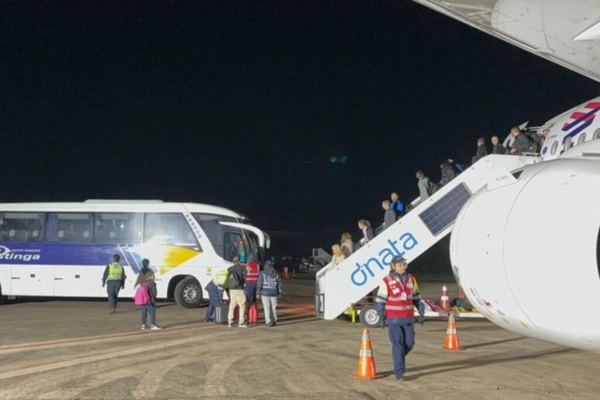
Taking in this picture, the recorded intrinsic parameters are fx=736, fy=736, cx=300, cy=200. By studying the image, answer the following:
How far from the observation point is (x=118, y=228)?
25.8 m

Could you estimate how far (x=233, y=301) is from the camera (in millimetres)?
19203

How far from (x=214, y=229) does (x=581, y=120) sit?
1375 centimetres

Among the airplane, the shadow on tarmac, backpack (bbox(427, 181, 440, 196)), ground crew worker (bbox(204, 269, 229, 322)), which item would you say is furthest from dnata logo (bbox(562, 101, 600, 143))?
ground crew worker (bbox(204, 269, 229, 322))

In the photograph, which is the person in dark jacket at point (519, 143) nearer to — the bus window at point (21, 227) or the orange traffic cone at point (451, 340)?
the orange traffic cone at point (451, 340)

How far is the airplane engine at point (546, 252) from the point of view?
22.2 feet

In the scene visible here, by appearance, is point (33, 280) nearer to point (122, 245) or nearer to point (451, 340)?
point (122, 245)

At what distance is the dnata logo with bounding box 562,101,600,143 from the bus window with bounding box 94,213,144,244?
1546 cm

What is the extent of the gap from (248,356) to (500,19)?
735cm

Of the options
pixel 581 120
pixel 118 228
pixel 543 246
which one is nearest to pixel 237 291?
pixel 118 228

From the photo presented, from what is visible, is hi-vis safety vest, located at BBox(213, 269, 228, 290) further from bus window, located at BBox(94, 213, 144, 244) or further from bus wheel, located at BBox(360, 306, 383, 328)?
bus window, located at BBox(94, 213, 144, 244)

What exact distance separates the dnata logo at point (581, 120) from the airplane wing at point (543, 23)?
3.35m

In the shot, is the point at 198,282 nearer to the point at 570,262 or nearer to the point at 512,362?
the point at 512,362

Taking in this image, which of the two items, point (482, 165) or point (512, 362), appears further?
point (482, 165)

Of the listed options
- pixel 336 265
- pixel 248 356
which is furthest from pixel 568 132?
pixel 248 356
